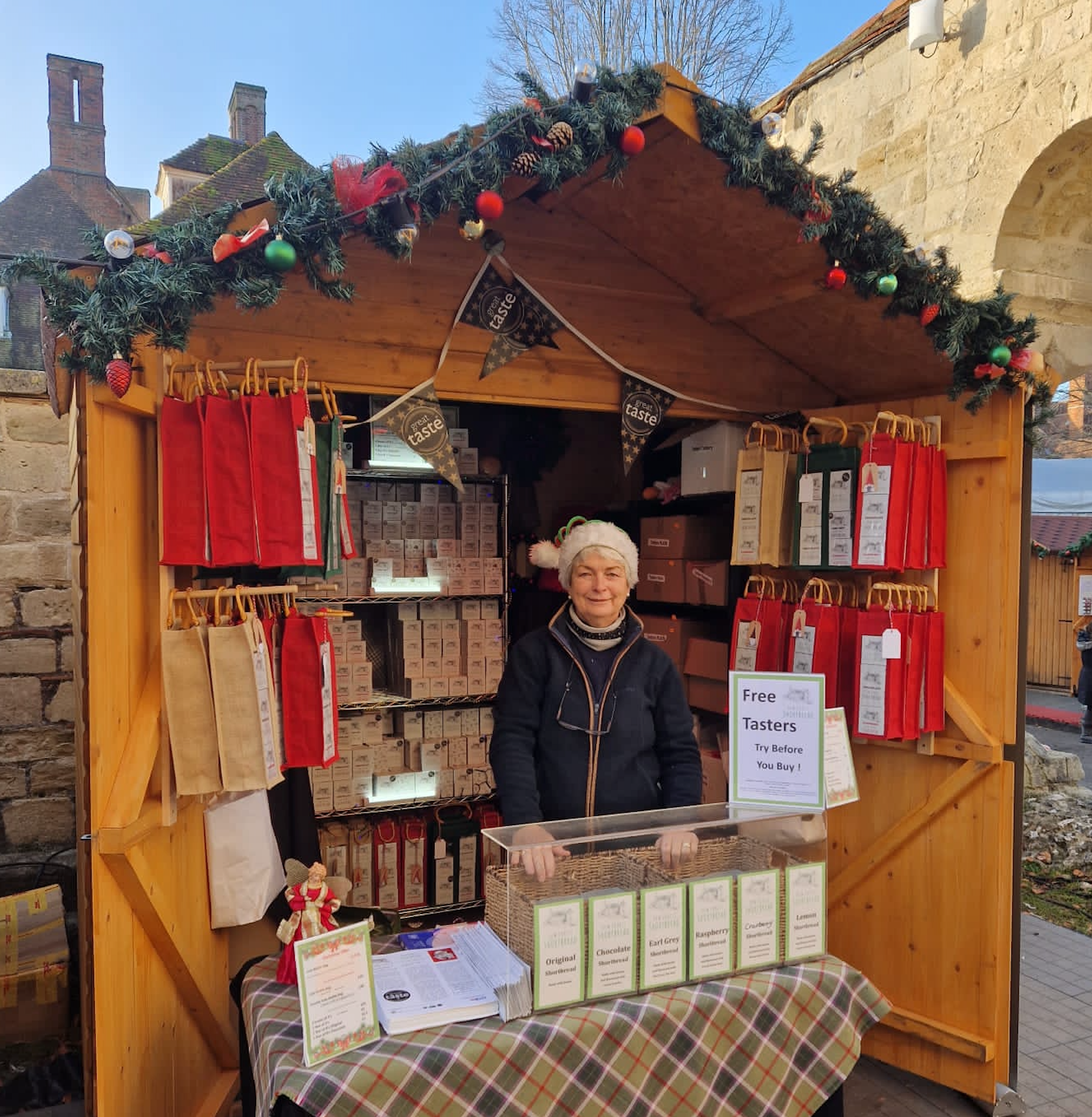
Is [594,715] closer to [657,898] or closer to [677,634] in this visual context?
[657,898]

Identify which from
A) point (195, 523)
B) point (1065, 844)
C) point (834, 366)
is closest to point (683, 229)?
Result: point (834, 366)

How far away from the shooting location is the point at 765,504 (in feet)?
11.2

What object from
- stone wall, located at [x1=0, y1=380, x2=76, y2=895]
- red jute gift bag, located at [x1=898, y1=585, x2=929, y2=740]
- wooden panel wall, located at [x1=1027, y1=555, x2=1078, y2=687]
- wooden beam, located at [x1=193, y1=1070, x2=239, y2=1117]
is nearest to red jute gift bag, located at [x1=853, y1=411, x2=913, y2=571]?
red jute gift bag, located at [x1=898, y1=585, x2=929, y2=740]

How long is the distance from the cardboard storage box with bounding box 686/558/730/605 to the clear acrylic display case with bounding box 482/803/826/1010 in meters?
1.97

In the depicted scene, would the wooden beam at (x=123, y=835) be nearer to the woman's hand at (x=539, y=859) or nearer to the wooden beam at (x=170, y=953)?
the wooden beam at (x=170, y=953)

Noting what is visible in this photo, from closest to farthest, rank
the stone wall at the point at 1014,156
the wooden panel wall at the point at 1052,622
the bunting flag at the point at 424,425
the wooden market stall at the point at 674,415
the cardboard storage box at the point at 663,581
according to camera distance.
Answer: the wooden market stall at the point at 674,415
the bunting flag at the point at 424,425
the cardboard storage box at the point at 663,581
the stone wall at the point at 1014,156
the wooden panel wall at the point at 1052,622

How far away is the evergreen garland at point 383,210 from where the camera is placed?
2010 millimetres

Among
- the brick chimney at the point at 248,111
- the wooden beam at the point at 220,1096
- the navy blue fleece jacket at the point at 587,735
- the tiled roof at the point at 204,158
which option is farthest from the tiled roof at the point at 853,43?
the brick chimney at the point at 248,111

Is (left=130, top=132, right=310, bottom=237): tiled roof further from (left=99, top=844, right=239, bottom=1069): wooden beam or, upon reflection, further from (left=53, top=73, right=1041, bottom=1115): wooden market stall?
(left=99, top=844, right=239, bottom=1069): wooden beam

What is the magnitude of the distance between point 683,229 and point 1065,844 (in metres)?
4.83

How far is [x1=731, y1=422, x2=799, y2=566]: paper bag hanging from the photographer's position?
3.43 metres

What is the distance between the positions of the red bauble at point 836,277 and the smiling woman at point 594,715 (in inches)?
40.2

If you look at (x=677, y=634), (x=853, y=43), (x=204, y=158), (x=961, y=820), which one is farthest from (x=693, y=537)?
(x=204, y=158)

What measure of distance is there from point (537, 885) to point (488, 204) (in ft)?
5.27
